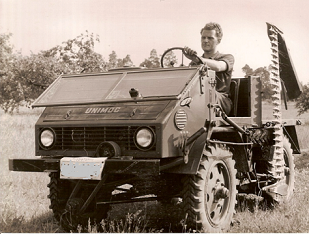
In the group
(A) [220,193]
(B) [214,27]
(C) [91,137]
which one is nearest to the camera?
(C) [91,137]

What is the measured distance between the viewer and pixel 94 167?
5156mm

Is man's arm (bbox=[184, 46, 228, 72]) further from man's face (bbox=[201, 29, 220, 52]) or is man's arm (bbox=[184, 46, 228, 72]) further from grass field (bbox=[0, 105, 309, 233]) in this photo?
grass field (bbox=[0, 105, 309, 233])

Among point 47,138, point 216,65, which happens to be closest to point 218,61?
point 216,65

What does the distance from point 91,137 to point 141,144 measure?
71 centimetres

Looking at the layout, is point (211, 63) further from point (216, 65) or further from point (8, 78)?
point (8, 78)

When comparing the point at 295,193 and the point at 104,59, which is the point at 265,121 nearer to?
the point at 295,193

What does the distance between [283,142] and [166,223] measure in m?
2.87

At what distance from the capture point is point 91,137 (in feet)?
18.6

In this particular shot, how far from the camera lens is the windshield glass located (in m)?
5.72

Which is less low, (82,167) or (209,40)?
(209,40)

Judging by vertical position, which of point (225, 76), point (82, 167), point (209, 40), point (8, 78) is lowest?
point (82, 167)

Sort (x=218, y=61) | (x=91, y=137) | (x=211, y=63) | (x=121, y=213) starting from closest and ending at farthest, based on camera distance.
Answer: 1. (x=91, y=137)
2. (x=211, y=63)
3. (x=218, y=61)
4. (x=121, y=213)

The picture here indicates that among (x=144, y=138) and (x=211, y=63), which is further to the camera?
(x=211, y=63)

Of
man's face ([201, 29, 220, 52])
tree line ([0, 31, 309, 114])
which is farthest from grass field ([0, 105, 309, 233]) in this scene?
tree line ([0, 31, 309, 114])
